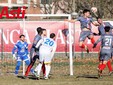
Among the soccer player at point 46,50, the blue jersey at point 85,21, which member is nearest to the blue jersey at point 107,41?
the blue jersey at point 85,21

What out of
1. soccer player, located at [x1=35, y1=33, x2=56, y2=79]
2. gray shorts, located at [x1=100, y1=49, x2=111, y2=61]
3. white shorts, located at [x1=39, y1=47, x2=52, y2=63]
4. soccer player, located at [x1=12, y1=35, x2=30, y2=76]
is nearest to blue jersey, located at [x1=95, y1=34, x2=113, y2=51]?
gray shorts, located at [x1=100, y1=49, x2=111, y2=61]

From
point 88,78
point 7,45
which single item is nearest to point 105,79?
point 88,78

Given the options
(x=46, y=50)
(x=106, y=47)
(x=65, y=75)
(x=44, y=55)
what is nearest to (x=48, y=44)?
(x=46, y=50)

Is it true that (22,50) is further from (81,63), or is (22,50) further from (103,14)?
(103,14)

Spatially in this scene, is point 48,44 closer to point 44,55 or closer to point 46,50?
point 46,50

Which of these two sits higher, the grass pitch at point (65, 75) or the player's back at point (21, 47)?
the player's back at point (21, 47)

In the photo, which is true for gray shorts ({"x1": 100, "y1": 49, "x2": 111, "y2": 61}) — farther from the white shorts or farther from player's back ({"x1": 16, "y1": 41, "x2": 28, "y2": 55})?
player's back ({"x1": 16, "y1": 41, "x2": 28, "y2": 55})

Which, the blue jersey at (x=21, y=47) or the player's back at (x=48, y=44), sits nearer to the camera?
the player's back at (x=48, y=44)

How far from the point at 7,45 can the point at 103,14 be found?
19.0 metres

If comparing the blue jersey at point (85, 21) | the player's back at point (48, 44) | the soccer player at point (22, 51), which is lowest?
the soccer player at point (22, 51)

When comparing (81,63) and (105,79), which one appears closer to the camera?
(105,79)

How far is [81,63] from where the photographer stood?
2859 centimetres

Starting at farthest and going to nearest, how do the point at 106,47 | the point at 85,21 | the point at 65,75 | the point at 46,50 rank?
1. the point at 65,75
2. the point at 85,21
3. the point at 106,47
4. the point at 46,50

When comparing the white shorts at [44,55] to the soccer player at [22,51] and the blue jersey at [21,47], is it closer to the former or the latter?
the soccer player at [22,51]
